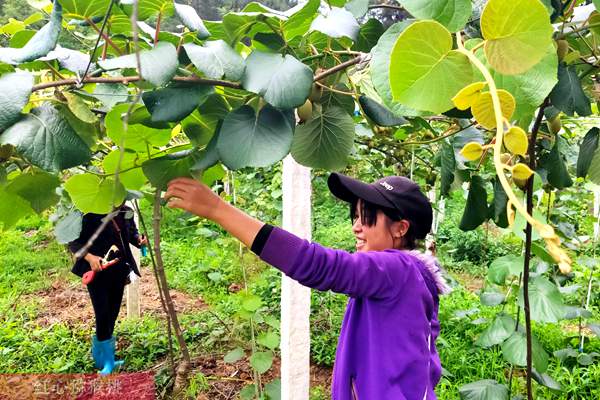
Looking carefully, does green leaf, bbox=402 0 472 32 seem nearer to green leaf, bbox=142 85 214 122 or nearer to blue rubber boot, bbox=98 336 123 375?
green leaf, bbox=142 85 214 122

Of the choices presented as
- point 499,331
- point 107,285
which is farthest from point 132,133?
point 107,285

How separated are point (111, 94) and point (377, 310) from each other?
2.35 ft

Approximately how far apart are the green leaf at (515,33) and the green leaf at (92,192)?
59 cm

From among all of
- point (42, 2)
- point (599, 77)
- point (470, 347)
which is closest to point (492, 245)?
point (470, 347)

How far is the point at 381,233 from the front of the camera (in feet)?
3.89

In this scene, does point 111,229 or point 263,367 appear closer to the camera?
point 263,367

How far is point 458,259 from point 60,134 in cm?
531

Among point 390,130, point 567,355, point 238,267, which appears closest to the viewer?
point 390,130

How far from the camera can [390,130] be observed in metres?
1.38

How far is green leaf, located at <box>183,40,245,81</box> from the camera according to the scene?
489 mm

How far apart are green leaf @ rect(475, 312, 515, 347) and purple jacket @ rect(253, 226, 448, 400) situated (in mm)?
458

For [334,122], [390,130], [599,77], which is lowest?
[390,130]

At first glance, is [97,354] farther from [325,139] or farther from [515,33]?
[515,33]

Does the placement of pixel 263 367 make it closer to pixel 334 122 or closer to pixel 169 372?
pixel 169 372
